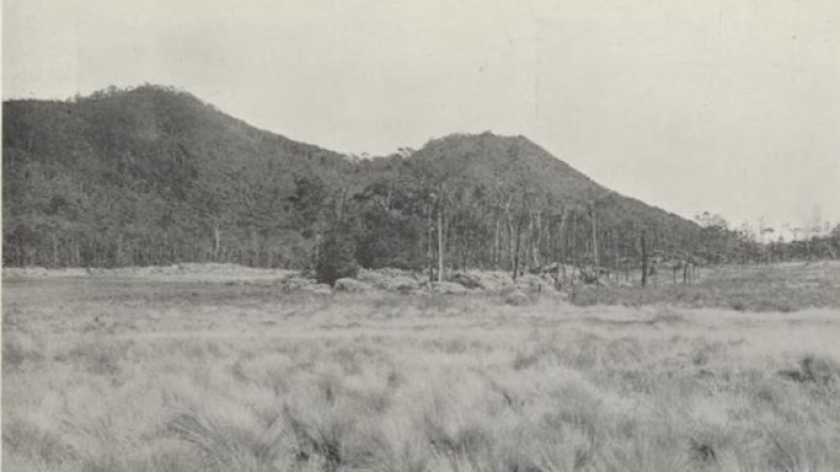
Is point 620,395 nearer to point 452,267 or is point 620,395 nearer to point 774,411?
point 774,411

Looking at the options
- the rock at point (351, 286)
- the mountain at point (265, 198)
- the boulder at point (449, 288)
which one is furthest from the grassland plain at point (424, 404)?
the mountain at point (265, 198)

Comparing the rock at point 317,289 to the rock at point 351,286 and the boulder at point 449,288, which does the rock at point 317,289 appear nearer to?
the rock at point 351,286

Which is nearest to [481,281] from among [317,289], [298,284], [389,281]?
[389,281]

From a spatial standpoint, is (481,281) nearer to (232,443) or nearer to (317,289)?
(317,289)

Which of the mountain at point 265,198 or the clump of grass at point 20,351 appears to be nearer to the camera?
the clump of grass at point 20,351

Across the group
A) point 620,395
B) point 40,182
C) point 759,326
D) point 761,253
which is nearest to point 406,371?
point 620,395

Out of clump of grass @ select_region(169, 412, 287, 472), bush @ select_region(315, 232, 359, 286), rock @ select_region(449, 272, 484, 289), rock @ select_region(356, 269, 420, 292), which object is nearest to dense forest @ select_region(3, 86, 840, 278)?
rock @ select_region(356, 269, 420, 292)
